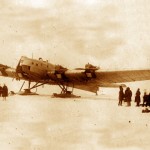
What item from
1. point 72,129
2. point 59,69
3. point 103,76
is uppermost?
point 59,69

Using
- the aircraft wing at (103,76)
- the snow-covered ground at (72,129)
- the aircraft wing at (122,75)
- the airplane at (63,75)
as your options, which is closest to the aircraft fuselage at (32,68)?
the airplane at (63,75)

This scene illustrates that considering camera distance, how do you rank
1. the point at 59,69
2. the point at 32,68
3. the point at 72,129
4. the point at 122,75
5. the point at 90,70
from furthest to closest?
the point at 59,69 < the point at 32,68 < the point at 90,70 < the point at 122,75 < the point at 72,129

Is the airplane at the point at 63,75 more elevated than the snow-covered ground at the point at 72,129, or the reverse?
the airplane at the point at 63,75

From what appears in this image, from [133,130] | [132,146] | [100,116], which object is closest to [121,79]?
[100,116]

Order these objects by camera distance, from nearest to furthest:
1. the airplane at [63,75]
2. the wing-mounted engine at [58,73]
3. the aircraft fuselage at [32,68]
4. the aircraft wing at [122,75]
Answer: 1. the aircraft wing at [122,75]
2. the airplane at [63,75]
3. the aircraft fuselage at [32,68]
4. the wing-mounted engine at [58,73]

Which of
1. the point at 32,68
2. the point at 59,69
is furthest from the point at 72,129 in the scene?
the point at 59,69

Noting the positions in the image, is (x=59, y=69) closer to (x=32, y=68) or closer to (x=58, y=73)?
(x=58, y=73)

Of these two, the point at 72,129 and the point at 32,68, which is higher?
the point at 32,68

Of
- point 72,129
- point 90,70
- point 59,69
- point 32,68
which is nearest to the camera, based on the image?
point 72,129

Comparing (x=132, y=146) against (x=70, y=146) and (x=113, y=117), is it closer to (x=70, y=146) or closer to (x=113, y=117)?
(x=70, y=146)

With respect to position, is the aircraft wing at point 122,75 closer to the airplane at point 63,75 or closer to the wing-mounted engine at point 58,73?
the airplane at point 63,75
